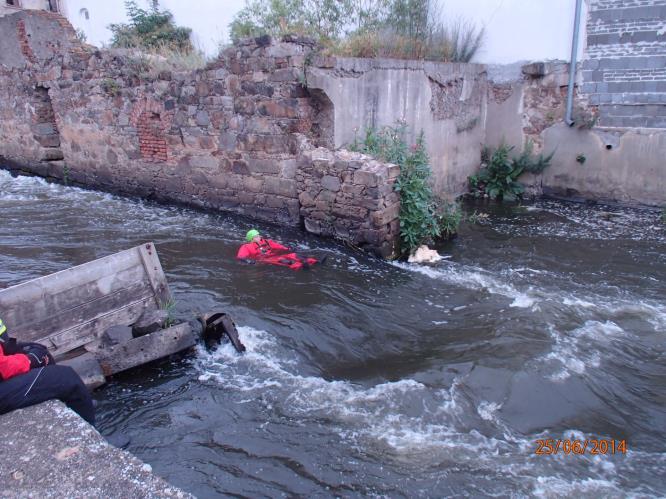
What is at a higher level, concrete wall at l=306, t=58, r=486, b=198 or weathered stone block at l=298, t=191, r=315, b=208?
concrete wall at l=306, t=58, r=486, b=198

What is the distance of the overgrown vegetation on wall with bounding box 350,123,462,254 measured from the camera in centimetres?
705

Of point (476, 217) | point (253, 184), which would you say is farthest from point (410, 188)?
point (253, 184)

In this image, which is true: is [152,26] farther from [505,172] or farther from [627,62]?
[627,62]

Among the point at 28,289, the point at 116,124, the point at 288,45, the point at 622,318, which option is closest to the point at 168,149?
the point at 116,124

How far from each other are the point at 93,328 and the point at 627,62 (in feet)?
29.6

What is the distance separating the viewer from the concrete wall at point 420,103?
7.37 metres

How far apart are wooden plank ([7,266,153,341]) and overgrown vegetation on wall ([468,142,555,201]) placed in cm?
735

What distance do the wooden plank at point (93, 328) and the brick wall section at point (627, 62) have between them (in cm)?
827

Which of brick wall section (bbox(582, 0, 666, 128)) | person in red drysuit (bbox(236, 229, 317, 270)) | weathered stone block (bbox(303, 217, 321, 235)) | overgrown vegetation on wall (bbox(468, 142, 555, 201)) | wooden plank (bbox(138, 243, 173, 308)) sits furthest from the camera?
overgrown vegetation on wall (bbox(468, 142, 555, 201))

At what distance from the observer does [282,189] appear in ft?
26.1

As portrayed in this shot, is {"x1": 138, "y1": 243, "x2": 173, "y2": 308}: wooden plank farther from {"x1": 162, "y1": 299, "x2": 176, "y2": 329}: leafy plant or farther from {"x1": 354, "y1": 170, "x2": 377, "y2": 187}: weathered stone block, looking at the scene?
{"x1": 354, "y1": 170, "x2": 377, "y2": 187}: weathered stone block

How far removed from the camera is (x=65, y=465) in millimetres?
2361

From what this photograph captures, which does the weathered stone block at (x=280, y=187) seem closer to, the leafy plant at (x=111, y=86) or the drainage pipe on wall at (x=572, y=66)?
the leafy plant at (x=111, y=86)
